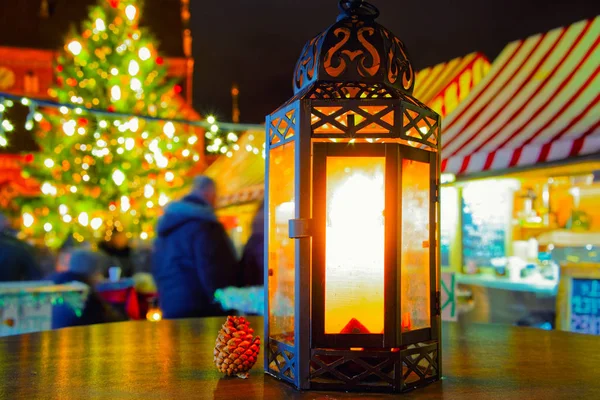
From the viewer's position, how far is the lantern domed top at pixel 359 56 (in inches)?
61.9

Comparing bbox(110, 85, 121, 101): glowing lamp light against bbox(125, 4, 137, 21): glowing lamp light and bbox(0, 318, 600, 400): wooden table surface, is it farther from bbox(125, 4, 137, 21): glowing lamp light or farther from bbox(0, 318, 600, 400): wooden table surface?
bbox(0, 318, 600, 400): wooden table surface

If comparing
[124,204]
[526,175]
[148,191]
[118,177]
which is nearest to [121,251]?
[118,177]

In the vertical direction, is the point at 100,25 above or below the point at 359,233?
above

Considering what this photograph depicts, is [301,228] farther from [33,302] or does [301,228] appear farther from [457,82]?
[457,82]

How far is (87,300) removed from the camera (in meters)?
5.15

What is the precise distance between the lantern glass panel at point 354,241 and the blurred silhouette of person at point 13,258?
4944mm

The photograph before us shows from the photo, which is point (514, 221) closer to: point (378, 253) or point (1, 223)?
point (1, 223)

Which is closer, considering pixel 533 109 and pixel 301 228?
pixel 301 228

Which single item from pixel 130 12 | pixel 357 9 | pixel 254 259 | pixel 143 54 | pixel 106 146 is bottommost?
pixel 254 259

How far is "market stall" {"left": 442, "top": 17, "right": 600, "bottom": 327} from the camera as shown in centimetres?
478

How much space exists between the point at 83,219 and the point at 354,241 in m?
12.6

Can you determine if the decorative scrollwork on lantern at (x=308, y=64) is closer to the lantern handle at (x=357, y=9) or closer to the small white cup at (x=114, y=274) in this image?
the lantern handle at (x=357, y=9)

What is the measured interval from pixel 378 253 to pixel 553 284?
16.7ft

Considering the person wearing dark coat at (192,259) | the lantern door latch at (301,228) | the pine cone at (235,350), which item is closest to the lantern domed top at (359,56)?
the lantern door latch at (301,228)
